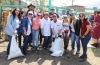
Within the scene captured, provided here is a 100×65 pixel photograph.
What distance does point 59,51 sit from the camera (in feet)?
20.2

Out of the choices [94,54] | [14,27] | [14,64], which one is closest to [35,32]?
[14,27]

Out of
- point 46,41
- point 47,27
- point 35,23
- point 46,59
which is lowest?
point 46,59

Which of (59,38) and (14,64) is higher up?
(59,38)

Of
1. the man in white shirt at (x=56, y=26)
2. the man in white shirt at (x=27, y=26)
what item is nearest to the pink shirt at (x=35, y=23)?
the man in white shirt at (x=27, y=26)

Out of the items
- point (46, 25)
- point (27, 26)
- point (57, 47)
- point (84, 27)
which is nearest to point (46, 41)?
point (57, 47)

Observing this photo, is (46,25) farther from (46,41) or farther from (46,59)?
(46,59)

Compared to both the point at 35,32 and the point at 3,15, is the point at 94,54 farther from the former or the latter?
the point at 3,15

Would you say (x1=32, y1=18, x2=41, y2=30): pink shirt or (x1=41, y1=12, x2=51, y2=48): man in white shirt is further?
(x1=41, y1=12, x2=51, y2=48): man in white shirt

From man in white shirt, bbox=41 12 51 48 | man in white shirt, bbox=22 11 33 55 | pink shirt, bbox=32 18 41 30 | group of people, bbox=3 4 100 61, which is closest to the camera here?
group of people, bbox=3 4 100 61

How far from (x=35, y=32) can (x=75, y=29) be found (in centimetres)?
152

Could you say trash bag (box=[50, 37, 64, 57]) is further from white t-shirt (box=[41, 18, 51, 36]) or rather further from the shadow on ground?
white t-shirt (box=[41, 18, 51, 36])

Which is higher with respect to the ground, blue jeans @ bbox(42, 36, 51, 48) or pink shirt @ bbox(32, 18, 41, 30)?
pink shirt @ bbox(32, 18, 41, 30)

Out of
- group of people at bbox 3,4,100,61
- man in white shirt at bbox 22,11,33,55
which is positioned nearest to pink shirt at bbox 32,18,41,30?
group of people at bbox 3,4,100,61

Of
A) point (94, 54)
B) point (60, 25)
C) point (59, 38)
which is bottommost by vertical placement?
point (94, 54)
